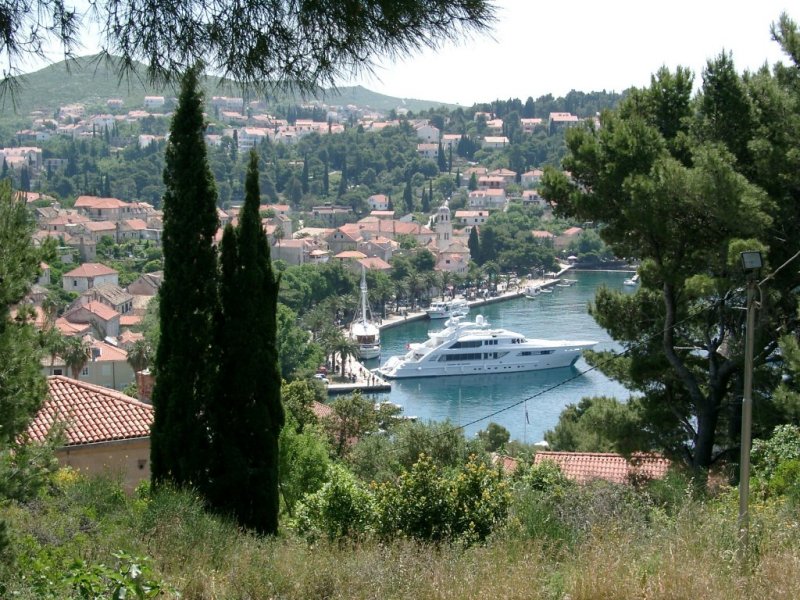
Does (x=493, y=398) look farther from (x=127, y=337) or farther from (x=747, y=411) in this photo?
(x=747, y=411)

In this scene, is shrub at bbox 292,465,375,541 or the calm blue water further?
the calm blue water

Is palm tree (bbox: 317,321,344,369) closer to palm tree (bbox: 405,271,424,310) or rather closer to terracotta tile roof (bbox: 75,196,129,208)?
palm tree (bbox: 405,271,424,310)

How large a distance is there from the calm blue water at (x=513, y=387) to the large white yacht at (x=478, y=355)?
21 cm

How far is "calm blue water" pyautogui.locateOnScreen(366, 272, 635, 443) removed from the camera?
20562mm

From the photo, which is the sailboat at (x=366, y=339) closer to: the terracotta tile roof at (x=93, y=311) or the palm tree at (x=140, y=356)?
the terracotta tile roof at (x=93, y=311)

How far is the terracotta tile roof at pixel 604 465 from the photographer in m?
Result: 7.15

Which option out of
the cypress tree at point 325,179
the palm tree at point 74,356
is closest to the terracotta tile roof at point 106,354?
the palm tree at point 74,356

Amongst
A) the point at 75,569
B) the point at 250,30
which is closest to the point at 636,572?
the point at 75,569

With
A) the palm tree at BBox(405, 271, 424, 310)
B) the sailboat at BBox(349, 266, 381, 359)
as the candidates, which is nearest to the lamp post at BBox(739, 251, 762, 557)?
the sailboat at BBox(349, 266, 381, 359)

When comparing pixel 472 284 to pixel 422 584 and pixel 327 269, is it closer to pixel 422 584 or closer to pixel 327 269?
pixel 327 269

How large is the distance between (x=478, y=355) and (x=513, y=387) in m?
1.59

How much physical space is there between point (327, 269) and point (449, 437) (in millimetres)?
28658

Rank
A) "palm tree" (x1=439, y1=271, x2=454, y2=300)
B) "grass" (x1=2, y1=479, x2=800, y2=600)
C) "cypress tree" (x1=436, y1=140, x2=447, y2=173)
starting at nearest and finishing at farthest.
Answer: "grass" (x1=2, y1=479, x2=800, y2=600) → "palm tree" (x1=439, y1=271, x2=454, y2=300) → "cypress tree" (x1=436, y1=140, x2=447, y2=173)

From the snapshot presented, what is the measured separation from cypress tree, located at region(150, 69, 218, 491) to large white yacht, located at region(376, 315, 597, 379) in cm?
2028
